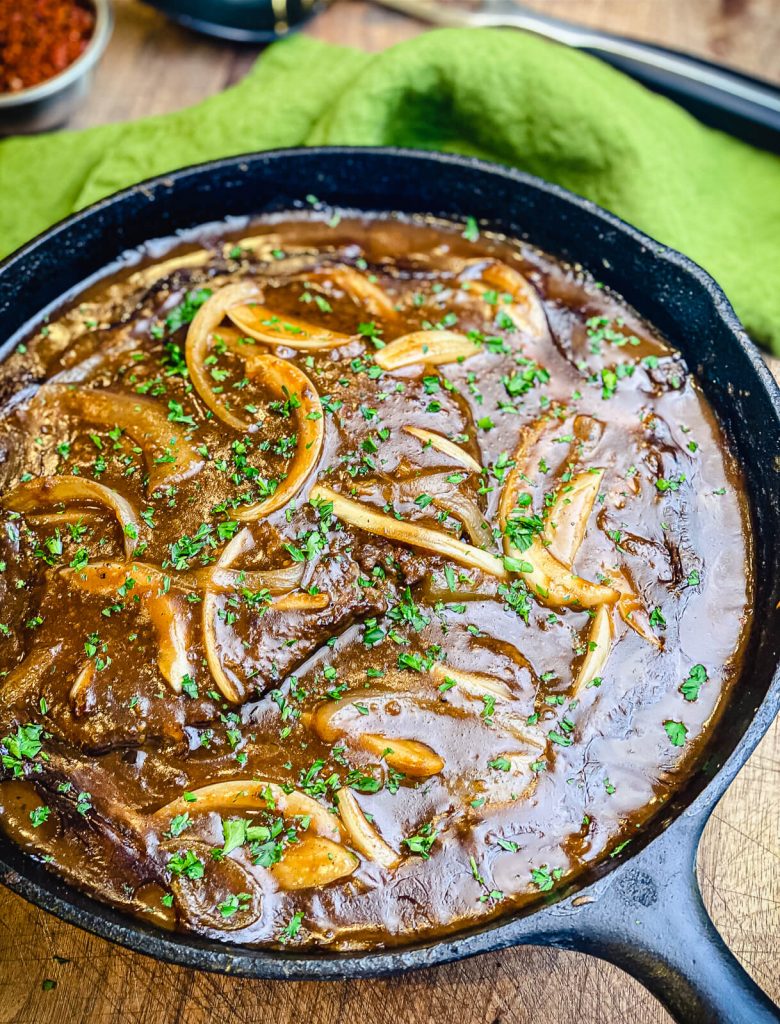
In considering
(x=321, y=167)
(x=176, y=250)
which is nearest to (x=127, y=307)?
(x=176, y=250)

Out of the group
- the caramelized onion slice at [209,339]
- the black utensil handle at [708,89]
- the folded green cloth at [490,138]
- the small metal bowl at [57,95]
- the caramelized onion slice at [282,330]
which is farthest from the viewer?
the small metal bowl at [57,95]

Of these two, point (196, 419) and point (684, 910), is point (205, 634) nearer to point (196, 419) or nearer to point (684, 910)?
point (196, 419)

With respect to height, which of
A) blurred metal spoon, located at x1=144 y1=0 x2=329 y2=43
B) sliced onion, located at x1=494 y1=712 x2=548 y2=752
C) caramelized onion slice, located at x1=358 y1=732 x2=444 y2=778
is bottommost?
caramelized onion slice, located at x1=358 y1=732 x2=444 y2=778

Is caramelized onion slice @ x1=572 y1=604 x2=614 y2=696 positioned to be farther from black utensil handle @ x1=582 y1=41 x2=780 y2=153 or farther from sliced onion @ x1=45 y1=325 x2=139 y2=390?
black utensil handle @ x1=582 y1=41 x2=780 y2=153

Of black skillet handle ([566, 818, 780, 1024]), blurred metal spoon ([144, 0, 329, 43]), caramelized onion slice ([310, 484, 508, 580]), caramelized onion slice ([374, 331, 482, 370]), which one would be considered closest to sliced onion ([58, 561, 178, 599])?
caramelized onion slice ([310, 484, 508, 580])

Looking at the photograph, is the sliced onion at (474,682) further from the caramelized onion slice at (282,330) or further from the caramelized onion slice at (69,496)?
the caramelized onion slice at (282,330)

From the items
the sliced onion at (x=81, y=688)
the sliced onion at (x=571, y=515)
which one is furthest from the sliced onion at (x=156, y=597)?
the sliced onion at (x=571, y=515)
